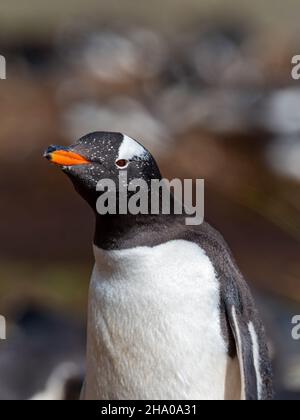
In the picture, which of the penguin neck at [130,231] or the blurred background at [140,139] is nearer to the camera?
the penguin neck at [130,231]

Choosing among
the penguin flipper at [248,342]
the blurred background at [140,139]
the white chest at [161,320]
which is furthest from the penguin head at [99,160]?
the blurred background at [140,139]

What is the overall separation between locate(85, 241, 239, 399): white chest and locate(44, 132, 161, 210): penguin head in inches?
7.4

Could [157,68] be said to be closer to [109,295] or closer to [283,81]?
[283,81]

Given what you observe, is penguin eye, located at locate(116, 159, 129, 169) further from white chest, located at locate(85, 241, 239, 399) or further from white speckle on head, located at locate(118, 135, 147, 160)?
white chest, located at locate(85, 241, 239, 399)

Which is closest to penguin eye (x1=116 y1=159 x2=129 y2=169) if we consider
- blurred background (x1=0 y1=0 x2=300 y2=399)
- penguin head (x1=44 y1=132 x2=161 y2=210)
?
penguin head (x1=44 y1=132 x2=161 y2=210)

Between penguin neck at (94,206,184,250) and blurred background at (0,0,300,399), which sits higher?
blurred background at (0,0,300,399)

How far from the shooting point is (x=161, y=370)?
8.55 ft

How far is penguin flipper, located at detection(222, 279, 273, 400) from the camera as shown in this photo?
2.52m

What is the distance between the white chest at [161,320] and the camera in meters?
2.55

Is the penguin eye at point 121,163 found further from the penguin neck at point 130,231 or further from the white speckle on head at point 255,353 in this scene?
the white speckle on head at point 255,353

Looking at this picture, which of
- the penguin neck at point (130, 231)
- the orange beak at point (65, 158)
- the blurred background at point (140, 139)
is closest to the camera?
the orange beak at point (65, 158)

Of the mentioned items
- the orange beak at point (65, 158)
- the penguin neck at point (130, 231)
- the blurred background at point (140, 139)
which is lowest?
the penguin neck at point (130, 231)
